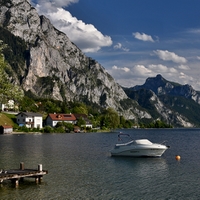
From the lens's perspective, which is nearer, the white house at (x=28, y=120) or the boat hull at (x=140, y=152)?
the boat hull at (x=140, y=152)

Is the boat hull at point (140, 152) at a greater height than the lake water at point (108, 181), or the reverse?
the boat hull at point (140, 152)

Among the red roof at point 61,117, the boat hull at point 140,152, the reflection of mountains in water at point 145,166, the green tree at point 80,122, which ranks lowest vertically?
the reflection of mountains in water at point 145,166

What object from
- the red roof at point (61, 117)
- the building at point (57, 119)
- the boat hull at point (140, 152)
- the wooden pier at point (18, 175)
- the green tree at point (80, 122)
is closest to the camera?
the wooden pier at point (18, 175)

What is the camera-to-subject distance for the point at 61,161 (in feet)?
176

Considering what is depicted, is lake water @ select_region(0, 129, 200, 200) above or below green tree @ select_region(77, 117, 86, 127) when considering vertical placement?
below

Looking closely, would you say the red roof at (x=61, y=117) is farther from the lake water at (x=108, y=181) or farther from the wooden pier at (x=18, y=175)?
the wooden pier at (x=18, y=175)

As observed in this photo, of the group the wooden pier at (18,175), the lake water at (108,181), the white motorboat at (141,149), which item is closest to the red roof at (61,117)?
the white motorboat at (141,149)

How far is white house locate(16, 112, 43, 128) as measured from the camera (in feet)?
549

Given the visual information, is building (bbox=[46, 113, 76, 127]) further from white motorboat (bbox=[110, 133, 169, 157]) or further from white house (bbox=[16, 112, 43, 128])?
white motorboat (bbox=[110, 133, 169, 157])

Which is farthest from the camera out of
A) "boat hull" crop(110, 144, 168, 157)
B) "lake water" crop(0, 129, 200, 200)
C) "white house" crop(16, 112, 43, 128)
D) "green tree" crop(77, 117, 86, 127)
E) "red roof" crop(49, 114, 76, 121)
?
"green tree" crop(77, 117, 86, 127)

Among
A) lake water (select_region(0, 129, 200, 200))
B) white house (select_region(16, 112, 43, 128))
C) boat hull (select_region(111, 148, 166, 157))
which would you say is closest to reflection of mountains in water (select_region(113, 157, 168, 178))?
lake water (select_region(0, 129, 200, 200))

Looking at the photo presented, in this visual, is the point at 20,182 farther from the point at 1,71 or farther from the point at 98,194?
the point at 1,71

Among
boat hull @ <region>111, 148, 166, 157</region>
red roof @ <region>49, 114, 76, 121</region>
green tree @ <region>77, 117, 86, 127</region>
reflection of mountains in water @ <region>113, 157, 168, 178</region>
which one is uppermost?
red roof @ <region>49, 114, 76, 121</region>

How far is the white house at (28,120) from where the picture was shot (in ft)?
549
